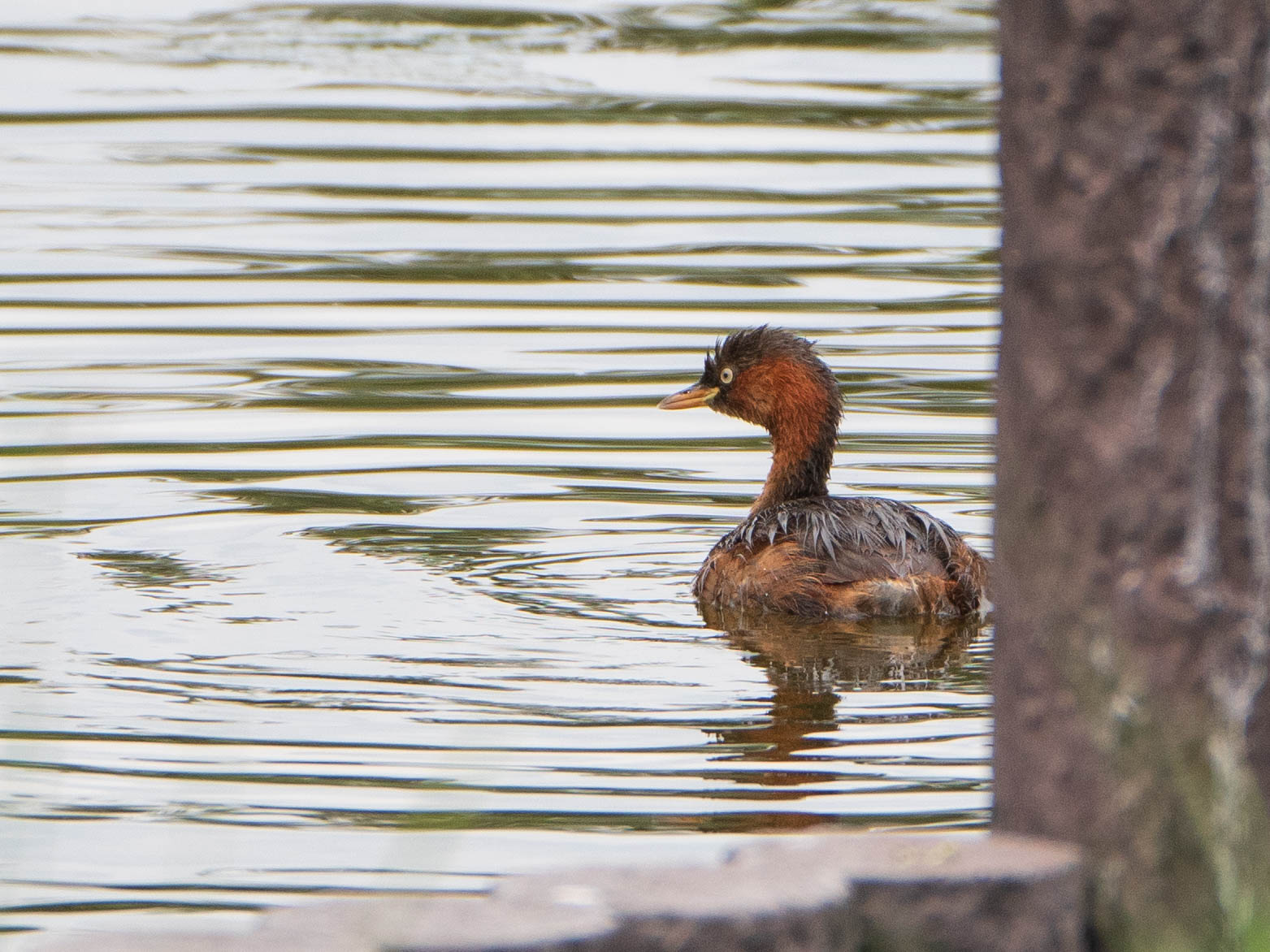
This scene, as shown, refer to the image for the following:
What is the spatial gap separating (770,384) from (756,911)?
5369mm

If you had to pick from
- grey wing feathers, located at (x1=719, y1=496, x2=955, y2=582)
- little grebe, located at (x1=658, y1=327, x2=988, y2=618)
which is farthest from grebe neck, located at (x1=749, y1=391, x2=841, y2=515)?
grey wing feathers, located at (x1=719, y1=496, x2=955, y2=582)

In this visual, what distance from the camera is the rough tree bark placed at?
379 centimetres

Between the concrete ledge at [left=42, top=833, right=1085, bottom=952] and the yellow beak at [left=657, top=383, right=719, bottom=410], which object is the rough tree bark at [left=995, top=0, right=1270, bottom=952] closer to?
the concrete ledge at [left=42, top=833, right=1085, bottom=952]

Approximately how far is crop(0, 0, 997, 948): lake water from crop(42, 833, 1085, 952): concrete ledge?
1003mm

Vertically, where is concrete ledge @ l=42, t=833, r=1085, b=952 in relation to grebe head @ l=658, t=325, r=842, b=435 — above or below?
below

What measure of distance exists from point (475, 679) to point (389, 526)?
80.5 inches

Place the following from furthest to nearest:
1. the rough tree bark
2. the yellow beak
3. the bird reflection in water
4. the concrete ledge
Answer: the yellow beak
the bird reflection in water
the rough tree bark
the concrete ledge

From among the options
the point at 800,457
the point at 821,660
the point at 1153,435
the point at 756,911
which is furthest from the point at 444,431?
the point at 756,911

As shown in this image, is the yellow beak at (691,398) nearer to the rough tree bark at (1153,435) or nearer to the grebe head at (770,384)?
the grebe head at (770,384)

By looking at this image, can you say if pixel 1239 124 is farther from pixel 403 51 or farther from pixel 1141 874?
pixel 403 51

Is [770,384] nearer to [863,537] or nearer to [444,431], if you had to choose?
[863,537]

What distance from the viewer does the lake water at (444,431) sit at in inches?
229

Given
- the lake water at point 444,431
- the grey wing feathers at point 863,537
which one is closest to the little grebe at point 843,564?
the grey wing feathers at point 863,537

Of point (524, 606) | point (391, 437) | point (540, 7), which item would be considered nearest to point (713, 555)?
point (524, 606)
